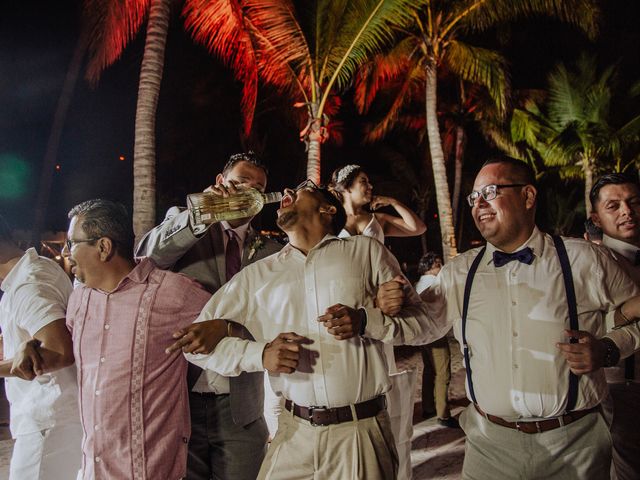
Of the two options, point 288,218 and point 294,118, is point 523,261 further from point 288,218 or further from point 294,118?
point 294,118

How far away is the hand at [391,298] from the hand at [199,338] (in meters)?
0.84

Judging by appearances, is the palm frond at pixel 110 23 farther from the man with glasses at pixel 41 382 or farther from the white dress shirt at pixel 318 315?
the white dress shirt at pixel 318 315

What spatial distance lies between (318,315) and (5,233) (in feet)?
7.43

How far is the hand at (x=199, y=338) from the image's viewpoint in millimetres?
2365

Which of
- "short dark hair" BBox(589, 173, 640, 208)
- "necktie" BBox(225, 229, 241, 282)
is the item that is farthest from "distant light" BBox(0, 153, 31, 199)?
"short dark hair" BBox(589, 173, 640, 208)

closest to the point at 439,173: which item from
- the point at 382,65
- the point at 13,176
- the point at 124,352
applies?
the point at 382,65

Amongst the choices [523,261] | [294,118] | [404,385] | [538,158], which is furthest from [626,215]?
[538,158]

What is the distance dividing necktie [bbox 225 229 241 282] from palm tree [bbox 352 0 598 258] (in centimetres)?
1129

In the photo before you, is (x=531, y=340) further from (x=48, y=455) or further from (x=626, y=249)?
(x=48, y=455)

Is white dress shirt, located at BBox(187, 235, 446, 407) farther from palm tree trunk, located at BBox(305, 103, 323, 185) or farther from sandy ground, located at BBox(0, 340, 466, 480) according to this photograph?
palm tree trunk, located at BBox(305, 103, 323, 185)

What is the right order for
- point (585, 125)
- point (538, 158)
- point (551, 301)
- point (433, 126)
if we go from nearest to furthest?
point (551, 301)
point (433, 126)
point (585, 125)
point (538, 158)

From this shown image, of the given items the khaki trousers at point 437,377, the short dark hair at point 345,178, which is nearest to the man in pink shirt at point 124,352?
the short dark hair at point 345,178

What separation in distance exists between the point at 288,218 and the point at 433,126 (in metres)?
12.5

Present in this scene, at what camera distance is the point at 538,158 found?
28.1 meters
